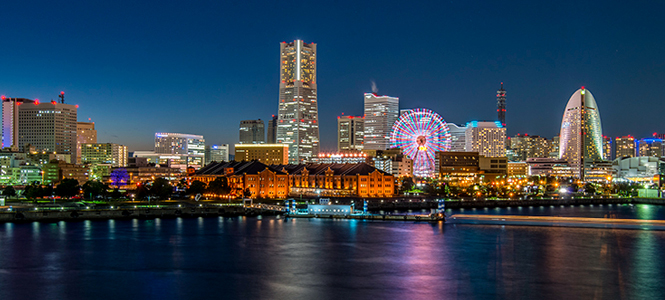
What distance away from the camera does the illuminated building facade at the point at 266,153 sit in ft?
514

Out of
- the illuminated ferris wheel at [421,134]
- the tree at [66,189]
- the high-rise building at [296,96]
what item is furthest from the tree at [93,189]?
the high-rise building at [296,96]

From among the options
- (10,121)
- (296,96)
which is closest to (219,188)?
(296,96)

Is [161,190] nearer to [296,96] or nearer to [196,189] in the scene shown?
[196,189]

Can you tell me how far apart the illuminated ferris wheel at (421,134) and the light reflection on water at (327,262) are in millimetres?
58393

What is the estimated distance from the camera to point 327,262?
112 ft

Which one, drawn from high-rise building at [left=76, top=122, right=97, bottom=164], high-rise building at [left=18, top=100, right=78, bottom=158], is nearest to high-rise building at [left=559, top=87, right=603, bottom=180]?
high-rise building at [left=18, top=100, right=78, bottom=158]

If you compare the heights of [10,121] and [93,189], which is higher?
[10,121]

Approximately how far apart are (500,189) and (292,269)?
81.6 meters

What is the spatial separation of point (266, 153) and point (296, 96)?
25106 mm

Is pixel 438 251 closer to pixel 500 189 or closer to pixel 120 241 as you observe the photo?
pixel 120 241

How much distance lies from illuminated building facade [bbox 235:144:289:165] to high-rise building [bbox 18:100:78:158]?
44.8 metres

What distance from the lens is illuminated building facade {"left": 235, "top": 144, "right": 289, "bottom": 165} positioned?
156750 mm

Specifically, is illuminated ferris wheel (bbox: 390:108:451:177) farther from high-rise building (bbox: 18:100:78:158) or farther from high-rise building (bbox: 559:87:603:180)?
high-rise building (bbox: 18:100:78:158)

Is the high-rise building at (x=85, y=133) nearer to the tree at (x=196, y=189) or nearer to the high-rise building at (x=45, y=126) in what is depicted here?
the high-rise building at (x=45, y=126)
